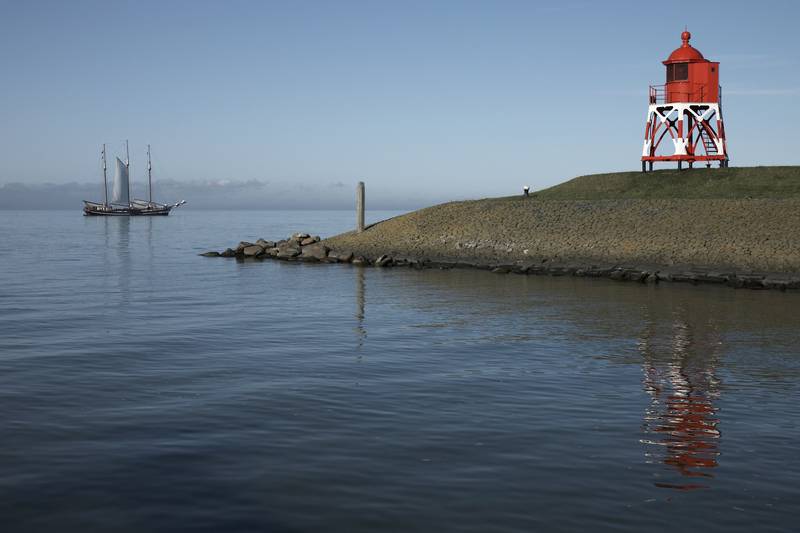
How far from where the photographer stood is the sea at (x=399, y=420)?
938 cm

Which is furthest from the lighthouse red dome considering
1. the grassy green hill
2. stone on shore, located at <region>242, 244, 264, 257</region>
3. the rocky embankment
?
stone on shore, located at <region>242, 244, 264, 257</region>

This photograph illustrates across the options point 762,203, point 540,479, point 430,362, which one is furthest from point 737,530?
point 762,203

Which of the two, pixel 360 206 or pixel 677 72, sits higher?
pixel 677 72

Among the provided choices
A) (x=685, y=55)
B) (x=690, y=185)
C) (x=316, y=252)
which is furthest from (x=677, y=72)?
(x=316, y=252)

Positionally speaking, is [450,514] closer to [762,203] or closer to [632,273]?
[632,273]

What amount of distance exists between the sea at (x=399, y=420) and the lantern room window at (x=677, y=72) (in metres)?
31.8

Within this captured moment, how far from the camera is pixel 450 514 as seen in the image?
9180mm

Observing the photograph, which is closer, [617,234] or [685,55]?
[617,234]

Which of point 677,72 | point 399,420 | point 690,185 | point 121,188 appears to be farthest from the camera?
point 121,188

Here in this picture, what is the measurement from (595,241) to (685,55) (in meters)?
19.1

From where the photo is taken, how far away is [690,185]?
5206 cm

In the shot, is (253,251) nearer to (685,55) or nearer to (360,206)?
(360,206)

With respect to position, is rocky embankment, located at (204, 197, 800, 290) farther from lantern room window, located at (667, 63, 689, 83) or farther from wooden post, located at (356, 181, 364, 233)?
lantern room window, located at (667, 63, 689, 83)

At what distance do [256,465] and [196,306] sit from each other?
20.3m
